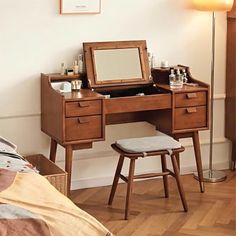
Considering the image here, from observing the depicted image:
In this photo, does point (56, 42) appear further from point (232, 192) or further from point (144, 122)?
point (232, 192)

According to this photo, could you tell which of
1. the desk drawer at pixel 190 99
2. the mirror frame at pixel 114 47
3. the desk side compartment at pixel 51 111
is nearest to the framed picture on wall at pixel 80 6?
the mirror frame at pixel 114 47

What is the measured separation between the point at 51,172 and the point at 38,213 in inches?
69.6

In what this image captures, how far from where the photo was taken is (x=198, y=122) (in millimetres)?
4461

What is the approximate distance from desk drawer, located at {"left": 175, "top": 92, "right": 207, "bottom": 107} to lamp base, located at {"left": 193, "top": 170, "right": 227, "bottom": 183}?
2.30 feet

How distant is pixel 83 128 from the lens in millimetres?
4066

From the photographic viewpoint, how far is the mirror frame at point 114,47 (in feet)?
14.3

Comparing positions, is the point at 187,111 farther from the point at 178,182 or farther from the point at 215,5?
the point at 215,5

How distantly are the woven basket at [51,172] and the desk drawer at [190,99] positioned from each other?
0.97 m

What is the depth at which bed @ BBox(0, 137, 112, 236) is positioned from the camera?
2.24 m

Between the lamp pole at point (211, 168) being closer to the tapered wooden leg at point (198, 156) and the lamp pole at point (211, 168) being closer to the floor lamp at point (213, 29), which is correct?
the floor lamp at point (213, 29)

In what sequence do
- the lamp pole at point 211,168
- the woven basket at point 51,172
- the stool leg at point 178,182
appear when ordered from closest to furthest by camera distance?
1. the woven basket at point 51,172
2. the stool leg at point 178,182
3. the lamp pole at point 211,168

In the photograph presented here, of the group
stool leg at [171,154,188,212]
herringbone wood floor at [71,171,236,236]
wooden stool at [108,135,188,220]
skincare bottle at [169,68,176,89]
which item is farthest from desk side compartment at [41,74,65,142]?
skincare bottle at [169,68,176,89]

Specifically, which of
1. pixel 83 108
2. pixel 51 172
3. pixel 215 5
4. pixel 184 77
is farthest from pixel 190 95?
pixel 51 172

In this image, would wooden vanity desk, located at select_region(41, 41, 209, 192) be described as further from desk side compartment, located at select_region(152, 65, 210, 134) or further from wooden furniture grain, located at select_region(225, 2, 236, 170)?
wooden furniture grain, located at select_region(225, 2, 236, 170)
